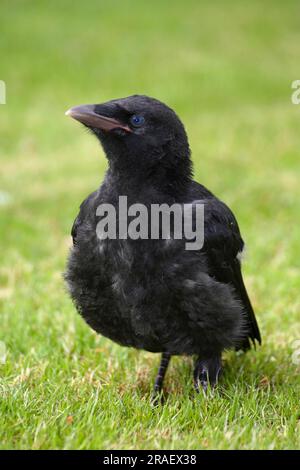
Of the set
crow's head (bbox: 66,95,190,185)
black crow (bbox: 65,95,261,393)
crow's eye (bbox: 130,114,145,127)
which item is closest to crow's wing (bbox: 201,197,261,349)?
black crow (bbox: 65,95,261,393)

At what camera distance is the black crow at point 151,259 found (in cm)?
327

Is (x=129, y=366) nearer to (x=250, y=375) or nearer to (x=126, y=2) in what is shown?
(x=250, y=375)

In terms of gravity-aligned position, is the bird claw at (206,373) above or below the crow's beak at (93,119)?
below

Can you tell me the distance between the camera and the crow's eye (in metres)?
3.30

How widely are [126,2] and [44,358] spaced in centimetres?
2228

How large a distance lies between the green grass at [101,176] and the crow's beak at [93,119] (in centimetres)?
135

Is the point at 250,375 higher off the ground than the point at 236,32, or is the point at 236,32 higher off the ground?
the point at 236,32

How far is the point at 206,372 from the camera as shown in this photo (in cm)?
364

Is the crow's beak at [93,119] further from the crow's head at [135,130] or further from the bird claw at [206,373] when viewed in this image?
the bird claw at [206,373]

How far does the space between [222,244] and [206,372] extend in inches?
28.2

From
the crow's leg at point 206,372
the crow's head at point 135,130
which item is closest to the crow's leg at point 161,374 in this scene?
the crow's leg at point 206,372
